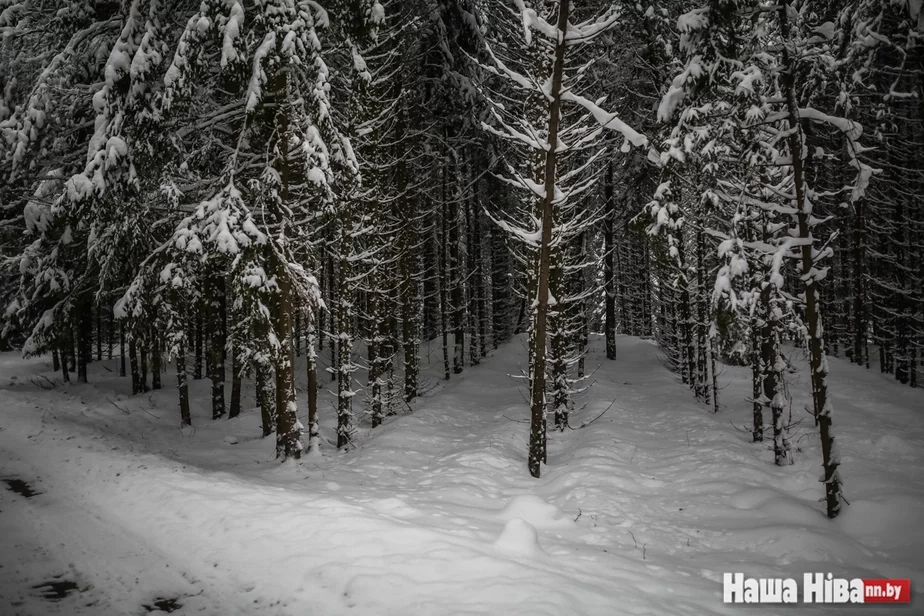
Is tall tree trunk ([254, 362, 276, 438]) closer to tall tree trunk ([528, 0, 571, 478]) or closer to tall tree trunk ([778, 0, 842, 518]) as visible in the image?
tall tree trunk ([528, 0, 571, 478])

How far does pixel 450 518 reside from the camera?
7859mm

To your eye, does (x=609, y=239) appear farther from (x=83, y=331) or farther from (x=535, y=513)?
(x=83, y=331)

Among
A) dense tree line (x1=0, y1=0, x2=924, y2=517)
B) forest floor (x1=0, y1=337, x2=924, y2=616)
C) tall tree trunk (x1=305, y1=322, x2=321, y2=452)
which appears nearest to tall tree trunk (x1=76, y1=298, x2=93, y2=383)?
dense tree line (x1=0, y1=0, x2=924, y2=517)

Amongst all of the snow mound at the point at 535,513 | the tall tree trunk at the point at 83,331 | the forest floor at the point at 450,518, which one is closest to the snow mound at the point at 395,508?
the forest floor at the point at 450,518

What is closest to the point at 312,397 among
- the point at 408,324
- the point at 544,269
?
the point at 408,324

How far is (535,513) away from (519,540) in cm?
194

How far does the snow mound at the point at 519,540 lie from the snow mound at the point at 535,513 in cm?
140

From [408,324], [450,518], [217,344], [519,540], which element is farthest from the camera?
[217,344]

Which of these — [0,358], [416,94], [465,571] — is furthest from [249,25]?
[0,358]

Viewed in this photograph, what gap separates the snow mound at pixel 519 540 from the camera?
662 centimetres

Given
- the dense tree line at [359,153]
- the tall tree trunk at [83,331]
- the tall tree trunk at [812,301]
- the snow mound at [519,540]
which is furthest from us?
the tall tree trunk at [83,331]

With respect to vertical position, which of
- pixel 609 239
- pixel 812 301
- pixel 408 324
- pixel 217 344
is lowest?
pixel 217 344

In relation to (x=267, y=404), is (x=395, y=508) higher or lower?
lower

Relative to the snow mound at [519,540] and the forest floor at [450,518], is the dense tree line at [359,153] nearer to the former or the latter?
the forest floor at [450,518]
